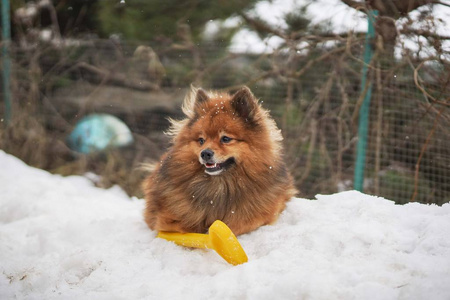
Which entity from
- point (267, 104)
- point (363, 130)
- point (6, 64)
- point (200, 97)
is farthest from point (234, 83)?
point (6, 64)

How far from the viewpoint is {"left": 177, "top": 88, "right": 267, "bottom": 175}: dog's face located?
2.78m

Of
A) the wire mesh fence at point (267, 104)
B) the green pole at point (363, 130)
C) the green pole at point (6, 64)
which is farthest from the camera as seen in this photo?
the green pole at point (6, 64)

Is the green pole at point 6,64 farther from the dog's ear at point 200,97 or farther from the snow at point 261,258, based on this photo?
the dog's ear at point 200,97

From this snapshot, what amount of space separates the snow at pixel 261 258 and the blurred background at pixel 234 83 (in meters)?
1.58

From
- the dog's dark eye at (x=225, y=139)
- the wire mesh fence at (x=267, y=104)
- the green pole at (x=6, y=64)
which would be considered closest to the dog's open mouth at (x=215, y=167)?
the dog's dark eye at (x=225, y=139)

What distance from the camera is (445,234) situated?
89.4 inches

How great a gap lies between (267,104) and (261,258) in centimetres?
316

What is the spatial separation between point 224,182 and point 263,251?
1.84 ft

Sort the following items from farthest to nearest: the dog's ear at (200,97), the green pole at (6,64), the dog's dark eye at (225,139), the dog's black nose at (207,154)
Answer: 1. the green pole at (6,64)
2. the dog's ear at (200,97)
3. the dog's dark eye at (225,139)
4. the dog's black nose at (207,154)

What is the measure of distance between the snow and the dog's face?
0.54 metres

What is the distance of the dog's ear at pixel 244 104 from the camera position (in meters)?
2.91

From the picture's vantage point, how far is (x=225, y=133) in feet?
9.23

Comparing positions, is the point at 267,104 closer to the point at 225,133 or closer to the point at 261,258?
the point at 225,133

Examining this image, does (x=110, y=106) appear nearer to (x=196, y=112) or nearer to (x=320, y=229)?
(x=196, y=112)
